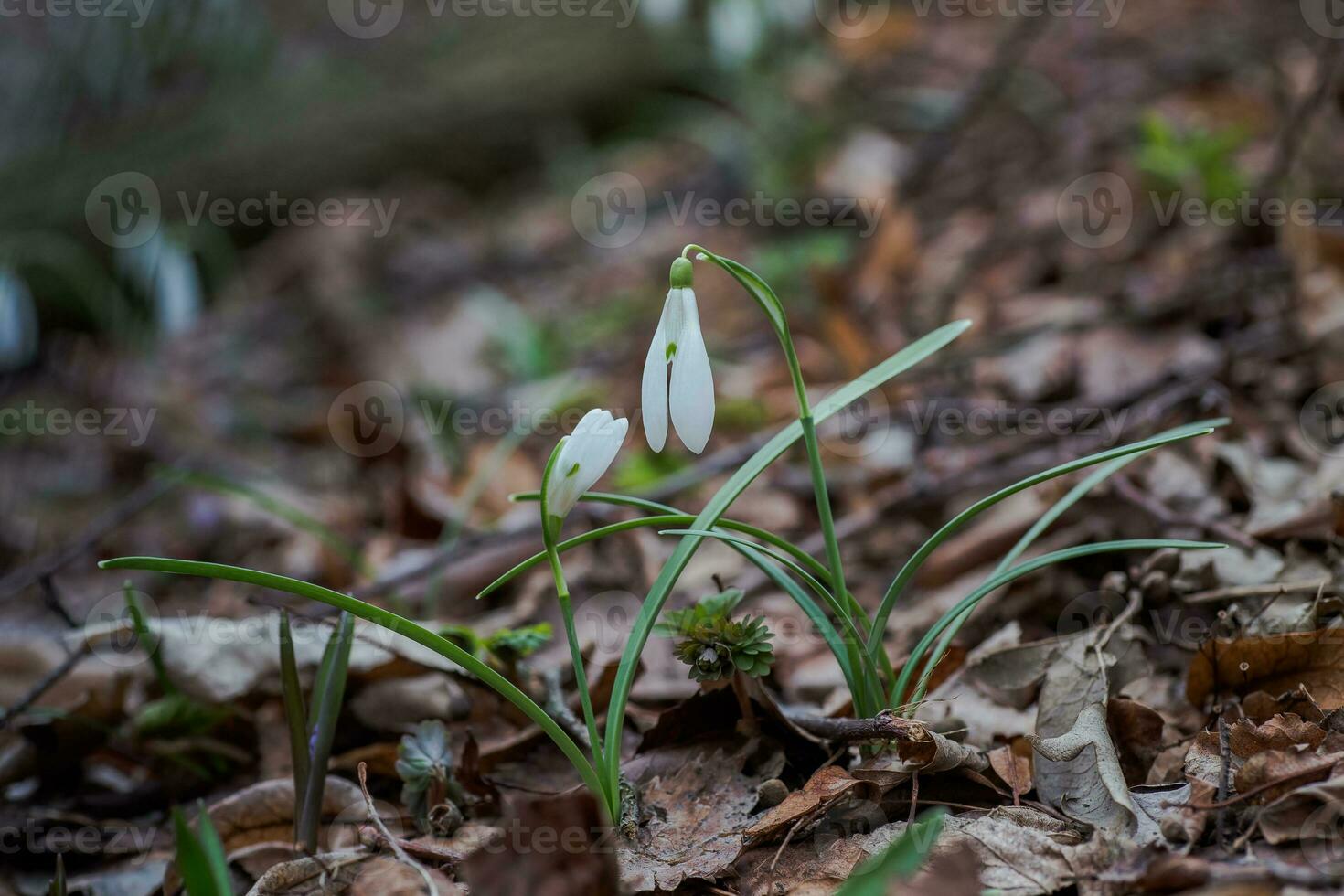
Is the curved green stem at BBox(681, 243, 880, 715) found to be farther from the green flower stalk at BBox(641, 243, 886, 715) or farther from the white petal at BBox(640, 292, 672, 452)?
the white petal at BBox(640, 292, 672, 452)

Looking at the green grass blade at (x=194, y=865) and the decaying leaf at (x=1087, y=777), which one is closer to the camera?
the green grass blade at (x=194, y=865)

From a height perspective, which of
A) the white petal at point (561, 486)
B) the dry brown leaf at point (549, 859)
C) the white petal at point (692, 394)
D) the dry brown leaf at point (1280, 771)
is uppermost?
the white petal at point (692, 394)

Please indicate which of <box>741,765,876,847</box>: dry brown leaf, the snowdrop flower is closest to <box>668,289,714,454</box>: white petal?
the snowdrop flower

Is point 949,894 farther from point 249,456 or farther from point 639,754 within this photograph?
point 249,456

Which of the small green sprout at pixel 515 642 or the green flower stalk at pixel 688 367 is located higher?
the green flower stalk at pixel 688 367

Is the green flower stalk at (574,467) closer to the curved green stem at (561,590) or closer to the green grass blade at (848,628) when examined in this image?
the curved green stem at (561,590)

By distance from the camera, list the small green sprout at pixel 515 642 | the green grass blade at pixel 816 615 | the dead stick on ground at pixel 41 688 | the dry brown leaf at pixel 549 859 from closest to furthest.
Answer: the dry brown leaf at pixel 549 859 < the green grass blade at pixel 816 615 < the small green sprout at pixel 515 642 < the dead stick on ground at pixel 41 688

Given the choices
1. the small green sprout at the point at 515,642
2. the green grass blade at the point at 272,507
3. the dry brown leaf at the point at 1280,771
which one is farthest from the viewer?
the green grass blade at the point at 272,507

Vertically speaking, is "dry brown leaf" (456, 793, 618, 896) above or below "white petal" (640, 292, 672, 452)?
below

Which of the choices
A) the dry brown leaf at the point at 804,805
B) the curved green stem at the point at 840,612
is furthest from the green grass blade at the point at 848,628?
the dry brown leaf at the point at 804,805
